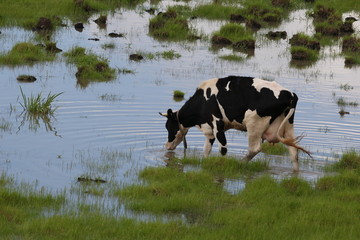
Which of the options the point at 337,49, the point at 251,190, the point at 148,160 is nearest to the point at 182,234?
the point at 251,190

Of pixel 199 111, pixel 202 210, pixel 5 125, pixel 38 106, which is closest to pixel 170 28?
pixel 38 106

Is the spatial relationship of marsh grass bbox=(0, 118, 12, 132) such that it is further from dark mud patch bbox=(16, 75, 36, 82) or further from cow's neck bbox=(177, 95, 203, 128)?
dark mud patch bbox=(16, 75, 36, 82)

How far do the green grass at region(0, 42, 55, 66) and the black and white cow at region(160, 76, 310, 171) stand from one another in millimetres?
8083

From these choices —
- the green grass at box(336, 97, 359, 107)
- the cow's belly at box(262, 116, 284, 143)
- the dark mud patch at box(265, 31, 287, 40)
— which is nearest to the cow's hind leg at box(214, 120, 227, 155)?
the cow's belly at box(262, 116, 284, 143)

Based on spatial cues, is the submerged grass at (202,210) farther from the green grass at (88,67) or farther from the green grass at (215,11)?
the green grass at (215,11)

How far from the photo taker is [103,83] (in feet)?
66.9

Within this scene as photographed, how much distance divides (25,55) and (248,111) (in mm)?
9727

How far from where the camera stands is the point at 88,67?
68.8 feet

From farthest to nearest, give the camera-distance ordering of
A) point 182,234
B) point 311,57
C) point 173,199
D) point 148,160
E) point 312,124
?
point 311,57 → point 312,124 → point 148,160 → point 173,199 → point 182,234

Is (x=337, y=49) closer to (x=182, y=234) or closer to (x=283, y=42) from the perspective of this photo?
(x=283, y=42)

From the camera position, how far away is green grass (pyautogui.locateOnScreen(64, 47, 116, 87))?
67.6ft

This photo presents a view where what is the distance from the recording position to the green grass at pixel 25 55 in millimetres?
21422

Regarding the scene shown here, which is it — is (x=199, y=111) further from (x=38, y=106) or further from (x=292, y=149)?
(x=38, y=106)

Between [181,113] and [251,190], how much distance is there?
10.2 feet
